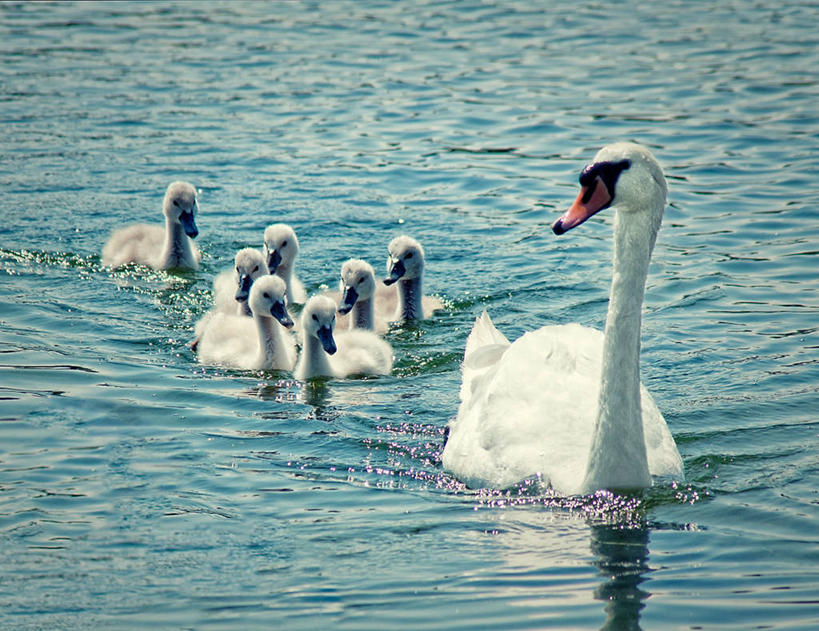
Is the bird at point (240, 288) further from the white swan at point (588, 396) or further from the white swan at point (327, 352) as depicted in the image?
the white swan at point (588, 396)

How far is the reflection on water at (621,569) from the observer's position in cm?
570

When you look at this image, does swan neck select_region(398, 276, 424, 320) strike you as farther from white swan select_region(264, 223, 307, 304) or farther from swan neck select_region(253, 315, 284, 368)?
swan neck select_region(253, 315, 284, 368)

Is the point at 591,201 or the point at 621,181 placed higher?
the point at 621,181

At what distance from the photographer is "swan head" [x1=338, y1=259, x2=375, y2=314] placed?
10297mm

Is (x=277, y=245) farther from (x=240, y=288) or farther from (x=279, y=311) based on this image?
(x=279, y=311)

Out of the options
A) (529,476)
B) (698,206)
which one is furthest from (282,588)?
(698,206)

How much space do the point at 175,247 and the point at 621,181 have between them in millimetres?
6379

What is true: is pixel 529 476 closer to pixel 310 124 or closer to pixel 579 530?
pixel 579 530

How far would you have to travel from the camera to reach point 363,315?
10.8 meters

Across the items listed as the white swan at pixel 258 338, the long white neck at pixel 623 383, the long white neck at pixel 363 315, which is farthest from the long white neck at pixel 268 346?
the long white neck at pixel 623 383

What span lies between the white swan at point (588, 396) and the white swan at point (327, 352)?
1904 millimetres

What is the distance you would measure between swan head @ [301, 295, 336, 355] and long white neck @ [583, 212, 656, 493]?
10.8 ft

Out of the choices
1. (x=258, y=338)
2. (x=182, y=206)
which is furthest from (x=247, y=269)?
(x=182, y=206)

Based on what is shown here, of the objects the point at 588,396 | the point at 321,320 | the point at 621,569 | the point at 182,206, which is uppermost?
the point at 182,206
